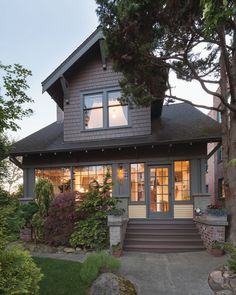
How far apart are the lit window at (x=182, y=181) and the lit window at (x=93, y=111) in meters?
3.47

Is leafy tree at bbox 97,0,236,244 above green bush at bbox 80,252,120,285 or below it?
above

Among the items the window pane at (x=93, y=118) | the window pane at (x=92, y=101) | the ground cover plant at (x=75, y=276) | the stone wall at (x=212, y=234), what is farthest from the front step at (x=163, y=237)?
the window pane at (x=92, y=101)

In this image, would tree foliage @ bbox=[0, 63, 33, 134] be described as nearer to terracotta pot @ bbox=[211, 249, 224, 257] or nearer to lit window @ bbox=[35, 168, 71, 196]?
lit window @ bbox=[35, 168, 71, 196]

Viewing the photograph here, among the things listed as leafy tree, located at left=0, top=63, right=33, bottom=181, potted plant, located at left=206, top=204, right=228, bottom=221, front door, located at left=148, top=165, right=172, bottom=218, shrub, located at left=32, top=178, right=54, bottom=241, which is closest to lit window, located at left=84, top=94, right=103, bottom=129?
leafy tree, located at left=0, top=63, right=33, bottom=181

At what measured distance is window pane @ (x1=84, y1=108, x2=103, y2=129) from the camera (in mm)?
10227

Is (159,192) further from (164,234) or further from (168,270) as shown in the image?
(168,270)

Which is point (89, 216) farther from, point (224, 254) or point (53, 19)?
point (53, 19)

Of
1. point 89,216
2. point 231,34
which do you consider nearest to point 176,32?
point 231,34

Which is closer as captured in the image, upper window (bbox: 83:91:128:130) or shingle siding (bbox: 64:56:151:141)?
shingle siding (bbox: 64:56:151:141)

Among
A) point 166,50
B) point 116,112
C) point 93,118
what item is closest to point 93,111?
point 93,118

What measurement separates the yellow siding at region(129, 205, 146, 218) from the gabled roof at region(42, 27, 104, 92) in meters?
5.77

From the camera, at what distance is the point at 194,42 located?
7.02m

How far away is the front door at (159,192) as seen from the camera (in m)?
9.05

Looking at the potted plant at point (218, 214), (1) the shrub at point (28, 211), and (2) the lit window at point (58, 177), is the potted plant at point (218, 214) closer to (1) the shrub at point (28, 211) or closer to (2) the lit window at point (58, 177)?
(2) the lit window at point (58, 177)
